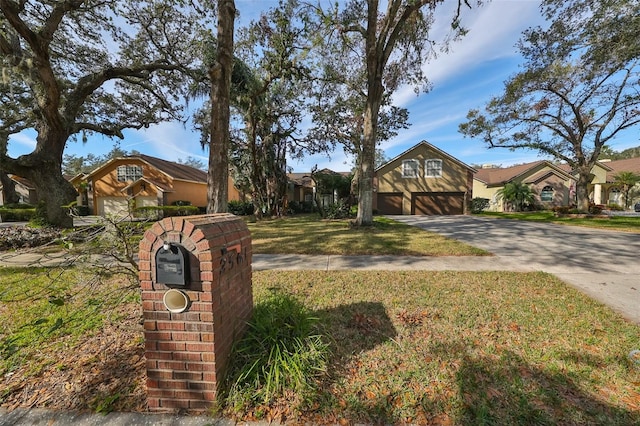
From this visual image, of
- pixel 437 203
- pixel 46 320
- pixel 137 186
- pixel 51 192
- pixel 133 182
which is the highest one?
pixel 133 182

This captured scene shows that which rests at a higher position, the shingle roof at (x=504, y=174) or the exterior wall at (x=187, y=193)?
the shingle roof at (x=504, y=174)

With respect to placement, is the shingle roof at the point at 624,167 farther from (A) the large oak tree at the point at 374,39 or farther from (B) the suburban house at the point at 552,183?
(A) the large oak tree at the point at 374,39

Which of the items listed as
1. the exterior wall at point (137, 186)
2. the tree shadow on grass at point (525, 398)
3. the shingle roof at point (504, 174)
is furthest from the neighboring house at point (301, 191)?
the tree shadow on grass at point (525, 398)

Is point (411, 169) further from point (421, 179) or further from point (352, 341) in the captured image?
point (352, 341)

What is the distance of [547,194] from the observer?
2544 centimetres

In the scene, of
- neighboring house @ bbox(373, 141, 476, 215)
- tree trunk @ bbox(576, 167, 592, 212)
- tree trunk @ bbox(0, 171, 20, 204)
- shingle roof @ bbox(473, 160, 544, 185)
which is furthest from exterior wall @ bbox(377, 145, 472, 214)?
tree trunk @ bbox(0, 171, 20, 204)

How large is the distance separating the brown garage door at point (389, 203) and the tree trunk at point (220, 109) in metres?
18.2

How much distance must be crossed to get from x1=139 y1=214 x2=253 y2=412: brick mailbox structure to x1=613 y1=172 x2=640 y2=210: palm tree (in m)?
37.5

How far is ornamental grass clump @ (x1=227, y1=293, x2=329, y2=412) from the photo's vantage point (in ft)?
6.68

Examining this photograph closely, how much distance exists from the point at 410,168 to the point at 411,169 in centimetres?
13

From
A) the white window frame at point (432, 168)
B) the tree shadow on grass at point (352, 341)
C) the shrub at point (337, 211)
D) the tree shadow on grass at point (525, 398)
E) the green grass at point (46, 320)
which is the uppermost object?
the white window frame at point (432, 168)

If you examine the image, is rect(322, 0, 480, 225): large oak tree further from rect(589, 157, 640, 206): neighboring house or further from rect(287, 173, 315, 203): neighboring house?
rect(589, 157, 640, 206): neighboring house

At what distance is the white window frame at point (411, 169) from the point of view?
2252cm

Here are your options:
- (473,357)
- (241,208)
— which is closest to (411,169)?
(241,208)
